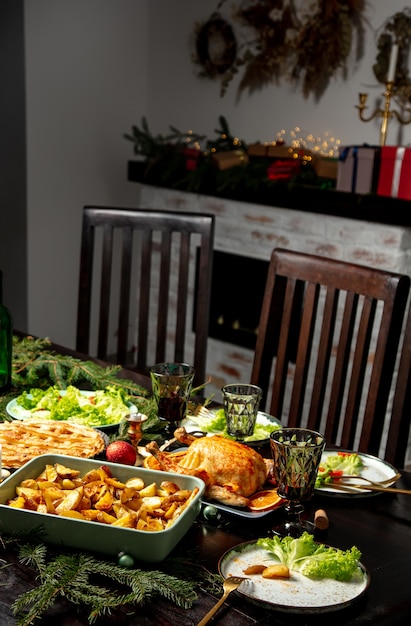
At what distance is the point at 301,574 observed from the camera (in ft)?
3.62

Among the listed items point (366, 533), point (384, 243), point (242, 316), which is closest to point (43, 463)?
point (366, 533)

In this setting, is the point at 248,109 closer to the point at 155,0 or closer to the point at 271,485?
the point at 155,0

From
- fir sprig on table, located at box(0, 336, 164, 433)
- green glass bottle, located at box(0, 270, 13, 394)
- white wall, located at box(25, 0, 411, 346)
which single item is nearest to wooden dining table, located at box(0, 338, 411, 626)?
fir sprig on table, located at box(0, 336, 164, 433)

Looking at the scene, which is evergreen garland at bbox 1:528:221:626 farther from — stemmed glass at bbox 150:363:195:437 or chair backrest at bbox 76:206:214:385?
chair backrest at bbox 76:206:214:385

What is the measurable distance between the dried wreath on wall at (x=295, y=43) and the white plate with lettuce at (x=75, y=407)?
235 centimetres

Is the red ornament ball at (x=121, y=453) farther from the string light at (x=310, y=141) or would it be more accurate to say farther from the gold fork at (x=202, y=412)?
the string light at (x=310, y=141)

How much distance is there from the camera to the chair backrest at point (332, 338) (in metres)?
1.81

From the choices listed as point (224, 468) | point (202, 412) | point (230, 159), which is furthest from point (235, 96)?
point (224, 468)

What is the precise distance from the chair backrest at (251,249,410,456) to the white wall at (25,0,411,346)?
78.3 inches

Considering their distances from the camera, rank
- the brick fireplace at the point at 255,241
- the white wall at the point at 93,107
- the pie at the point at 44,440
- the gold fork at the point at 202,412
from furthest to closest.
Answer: the white wall at the point at 93,107
the brick fireplace at the point at 255,241
the gold fork at the point at 202,412
the pie at the point at 44,440

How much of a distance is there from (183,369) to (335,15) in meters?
2.37

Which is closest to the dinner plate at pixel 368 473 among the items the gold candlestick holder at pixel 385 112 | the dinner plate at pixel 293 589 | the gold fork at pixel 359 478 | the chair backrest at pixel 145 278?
the gold fork at pixel 359 478

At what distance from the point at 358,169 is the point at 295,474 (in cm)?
224

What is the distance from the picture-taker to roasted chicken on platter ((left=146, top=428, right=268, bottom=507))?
1.28m
